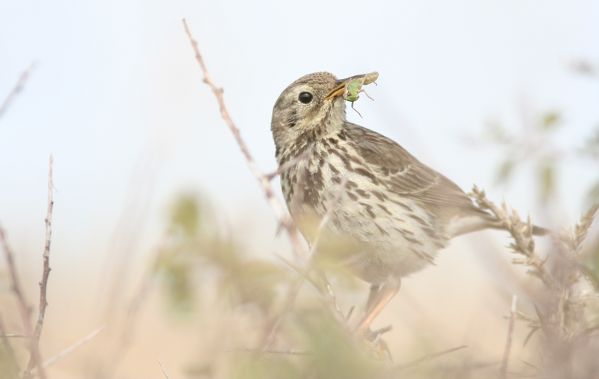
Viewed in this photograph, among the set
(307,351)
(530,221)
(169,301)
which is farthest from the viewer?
(530,221)

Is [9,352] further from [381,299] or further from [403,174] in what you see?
[403,174]

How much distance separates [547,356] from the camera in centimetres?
178

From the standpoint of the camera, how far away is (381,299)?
20.4 feet

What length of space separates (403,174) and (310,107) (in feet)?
2.87

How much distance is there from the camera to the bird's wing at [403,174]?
6441 mm

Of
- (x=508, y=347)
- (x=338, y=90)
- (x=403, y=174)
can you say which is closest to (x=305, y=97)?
(x=338, y=90)

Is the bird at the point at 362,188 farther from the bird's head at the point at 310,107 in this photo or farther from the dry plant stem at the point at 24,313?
the dry plant stem at the point at 24,313

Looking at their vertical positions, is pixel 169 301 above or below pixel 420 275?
below

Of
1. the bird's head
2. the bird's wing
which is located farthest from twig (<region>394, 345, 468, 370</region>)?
the bird's wing

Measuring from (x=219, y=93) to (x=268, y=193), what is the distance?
571 mm

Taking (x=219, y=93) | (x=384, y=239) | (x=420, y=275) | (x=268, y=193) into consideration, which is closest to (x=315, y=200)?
(x=384, y=239)

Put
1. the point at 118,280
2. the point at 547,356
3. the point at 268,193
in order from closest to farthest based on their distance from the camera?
1. the point at 547,356
2. the point at 268,193
3. the point at 118,280

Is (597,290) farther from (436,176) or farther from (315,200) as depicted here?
(436,176)

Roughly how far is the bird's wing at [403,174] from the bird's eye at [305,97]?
0.35 meters
